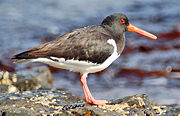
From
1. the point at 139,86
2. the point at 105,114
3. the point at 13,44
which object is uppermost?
the point at 13,44

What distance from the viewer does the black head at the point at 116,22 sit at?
232 inches

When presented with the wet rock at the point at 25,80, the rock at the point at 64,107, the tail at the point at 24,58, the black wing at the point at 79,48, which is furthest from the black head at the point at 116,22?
the wet rock at the point at 25,80

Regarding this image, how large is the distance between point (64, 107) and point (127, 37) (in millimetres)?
8243

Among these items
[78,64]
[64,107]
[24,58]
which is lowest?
[64,107]

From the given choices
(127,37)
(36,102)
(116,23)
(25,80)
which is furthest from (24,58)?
(127,37)

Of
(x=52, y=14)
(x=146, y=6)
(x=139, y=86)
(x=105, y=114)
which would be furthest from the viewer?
(x=146, y=6)

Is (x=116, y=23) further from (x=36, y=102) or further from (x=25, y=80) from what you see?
(x=25, y=80)

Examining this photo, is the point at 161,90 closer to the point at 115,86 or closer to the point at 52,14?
the point at 115,86

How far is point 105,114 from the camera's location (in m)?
4.50

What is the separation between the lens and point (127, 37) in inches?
509

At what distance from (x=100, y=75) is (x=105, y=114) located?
5.49m

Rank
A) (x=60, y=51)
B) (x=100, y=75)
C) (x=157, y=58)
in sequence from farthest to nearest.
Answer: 1. (x=157, y=58)
2. (x=100, y=75)
3. (x=60, y=51)

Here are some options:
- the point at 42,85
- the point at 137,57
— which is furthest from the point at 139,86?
the point at 42,85

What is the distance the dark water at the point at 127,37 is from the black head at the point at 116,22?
2.50 meters
